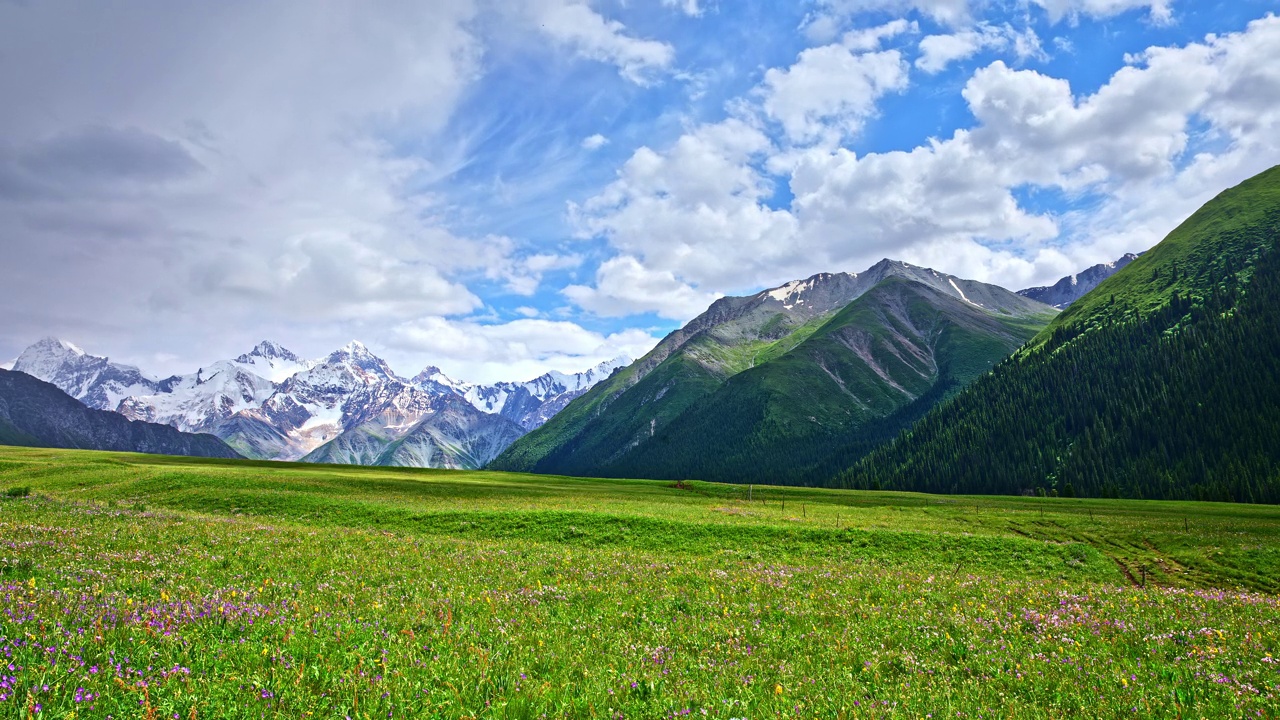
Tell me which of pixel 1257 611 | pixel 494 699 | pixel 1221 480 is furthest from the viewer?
pixel 1221 480

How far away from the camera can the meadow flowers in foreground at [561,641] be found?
741 centimetres

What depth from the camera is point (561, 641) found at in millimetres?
11008

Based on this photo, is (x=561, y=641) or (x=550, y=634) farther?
(x=550, y=634)

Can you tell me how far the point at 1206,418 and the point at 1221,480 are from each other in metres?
44.2

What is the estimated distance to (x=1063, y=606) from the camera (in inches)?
661

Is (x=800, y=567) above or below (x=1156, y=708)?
below

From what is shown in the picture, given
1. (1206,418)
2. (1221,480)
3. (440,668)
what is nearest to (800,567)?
(440,668)

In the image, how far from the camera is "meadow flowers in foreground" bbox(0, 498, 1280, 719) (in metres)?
7.41

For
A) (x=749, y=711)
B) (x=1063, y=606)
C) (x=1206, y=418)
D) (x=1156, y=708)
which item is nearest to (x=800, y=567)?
(x=1063, y=606)

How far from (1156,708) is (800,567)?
16.2 meters

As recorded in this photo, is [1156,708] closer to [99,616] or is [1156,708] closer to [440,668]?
[440,668]

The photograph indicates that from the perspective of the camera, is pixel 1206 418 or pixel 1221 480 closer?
pixel 1221 480

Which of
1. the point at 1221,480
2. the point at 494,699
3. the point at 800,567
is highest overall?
the point at 494,699

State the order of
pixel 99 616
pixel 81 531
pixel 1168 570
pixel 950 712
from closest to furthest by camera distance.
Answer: pixel 950 712 → pixel 99 616 → pixel 81 531 → pixel 1168 570
